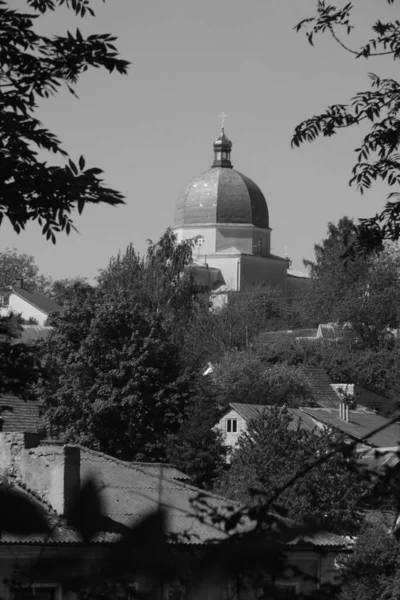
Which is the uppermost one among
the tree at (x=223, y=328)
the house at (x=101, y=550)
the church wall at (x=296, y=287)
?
the church wall at (x=296, y=287)

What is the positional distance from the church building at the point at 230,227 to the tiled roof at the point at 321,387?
29982 mm

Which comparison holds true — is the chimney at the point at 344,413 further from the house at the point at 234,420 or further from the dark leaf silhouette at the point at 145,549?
the dark leaf silhouette at the point at 145,549

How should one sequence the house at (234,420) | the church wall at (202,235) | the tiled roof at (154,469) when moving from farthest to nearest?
the church wall at (202,235), the house at (234,420), the tiled roof at (154,469)

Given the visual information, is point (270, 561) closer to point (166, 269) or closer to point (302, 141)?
point (302, 141)

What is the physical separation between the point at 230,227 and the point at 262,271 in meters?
3.99

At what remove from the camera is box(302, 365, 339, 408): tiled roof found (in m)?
48.4

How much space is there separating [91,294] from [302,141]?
30231 millimetres

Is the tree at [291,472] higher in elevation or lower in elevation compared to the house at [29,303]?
lower

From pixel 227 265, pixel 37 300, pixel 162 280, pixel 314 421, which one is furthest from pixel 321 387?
pixel 227 265

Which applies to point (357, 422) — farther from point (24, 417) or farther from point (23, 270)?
point (23, 270)

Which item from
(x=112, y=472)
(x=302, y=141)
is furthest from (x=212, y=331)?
(x=302, y=141)

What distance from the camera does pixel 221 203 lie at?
83875 mm

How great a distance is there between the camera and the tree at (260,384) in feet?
144

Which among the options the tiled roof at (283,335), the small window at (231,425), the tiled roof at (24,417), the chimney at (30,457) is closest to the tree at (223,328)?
the tiled roof at (283,335)
